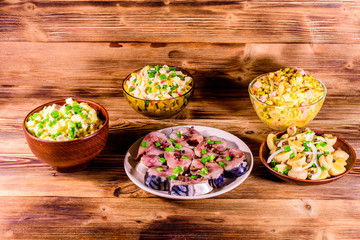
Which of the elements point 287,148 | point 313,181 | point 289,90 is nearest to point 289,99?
point 289,90

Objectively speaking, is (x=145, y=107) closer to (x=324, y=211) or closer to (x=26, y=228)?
(x=26, y=228)

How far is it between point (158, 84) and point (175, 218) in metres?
0.66

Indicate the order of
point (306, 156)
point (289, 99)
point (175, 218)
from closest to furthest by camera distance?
point (175, 218) → point (306, 156) → point (289, 99)

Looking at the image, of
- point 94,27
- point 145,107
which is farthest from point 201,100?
point 94,27

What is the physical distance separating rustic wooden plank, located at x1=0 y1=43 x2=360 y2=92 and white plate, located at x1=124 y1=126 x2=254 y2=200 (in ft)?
1.48

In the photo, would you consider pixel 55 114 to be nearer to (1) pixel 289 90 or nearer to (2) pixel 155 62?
(2) pixel 155 62

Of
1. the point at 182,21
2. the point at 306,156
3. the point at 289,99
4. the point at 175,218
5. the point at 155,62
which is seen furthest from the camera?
the point at 155,62

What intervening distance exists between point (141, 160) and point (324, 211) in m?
0.68

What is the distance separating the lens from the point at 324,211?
3.90 feet

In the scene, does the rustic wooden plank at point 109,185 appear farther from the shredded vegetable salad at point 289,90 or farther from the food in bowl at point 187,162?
the shredded vegetable salad at point 289,90

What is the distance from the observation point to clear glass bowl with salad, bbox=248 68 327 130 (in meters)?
1.47

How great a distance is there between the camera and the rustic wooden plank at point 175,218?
112cm

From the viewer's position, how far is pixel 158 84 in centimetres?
161

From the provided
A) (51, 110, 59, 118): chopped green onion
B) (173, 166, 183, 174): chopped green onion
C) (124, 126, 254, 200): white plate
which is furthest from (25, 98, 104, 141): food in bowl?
(173, 166, 183, 174): chopped green onion
